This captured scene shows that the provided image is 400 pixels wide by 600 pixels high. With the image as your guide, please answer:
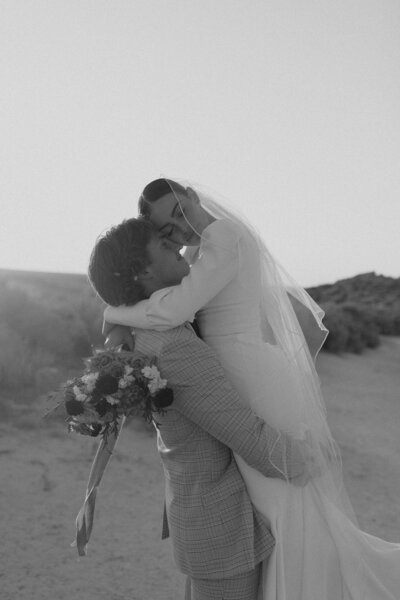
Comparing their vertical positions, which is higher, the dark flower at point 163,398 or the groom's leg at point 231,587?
the dark flower at point 163,398

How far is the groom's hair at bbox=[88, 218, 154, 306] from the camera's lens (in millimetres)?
2496

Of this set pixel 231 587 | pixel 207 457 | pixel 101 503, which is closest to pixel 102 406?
pixel 207 457

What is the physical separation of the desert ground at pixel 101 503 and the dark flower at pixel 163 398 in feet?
9.45

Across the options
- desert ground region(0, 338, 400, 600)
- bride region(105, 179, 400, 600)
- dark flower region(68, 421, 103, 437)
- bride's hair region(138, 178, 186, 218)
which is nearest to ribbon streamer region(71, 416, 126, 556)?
dark flower region(68, 421, 103, 437)

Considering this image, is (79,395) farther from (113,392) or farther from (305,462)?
(305,462)

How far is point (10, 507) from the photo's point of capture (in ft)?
19.3

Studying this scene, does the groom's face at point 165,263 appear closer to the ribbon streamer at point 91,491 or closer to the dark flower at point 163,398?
the dark flower at point 163,398

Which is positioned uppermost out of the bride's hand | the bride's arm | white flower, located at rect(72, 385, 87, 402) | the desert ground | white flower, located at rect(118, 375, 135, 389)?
the bride's arm

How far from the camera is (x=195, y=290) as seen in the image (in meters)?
2.49

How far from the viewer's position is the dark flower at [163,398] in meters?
2.28

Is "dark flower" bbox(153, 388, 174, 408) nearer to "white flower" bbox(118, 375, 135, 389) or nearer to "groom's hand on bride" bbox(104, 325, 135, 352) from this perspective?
"white flower" bbox(118, 375, 135, 389)

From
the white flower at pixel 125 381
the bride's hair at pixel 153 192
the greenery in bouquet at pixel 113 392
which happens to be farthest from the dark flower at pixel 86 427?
the bride's hair at pixel 153 192

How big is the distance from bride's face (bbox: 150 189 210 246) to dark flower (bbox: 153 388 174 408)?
0.67 m

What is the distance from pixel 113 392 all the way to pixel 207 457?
0.46 meters
